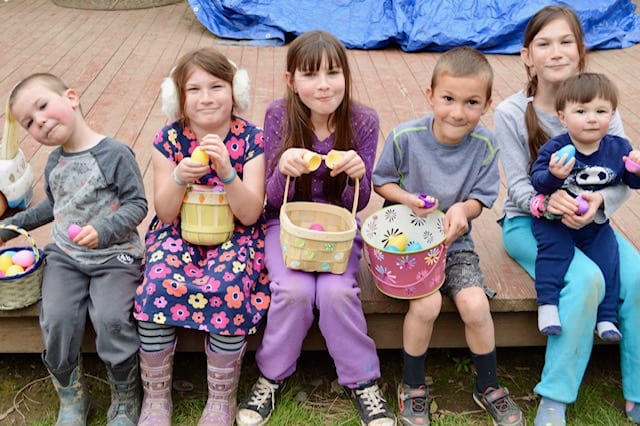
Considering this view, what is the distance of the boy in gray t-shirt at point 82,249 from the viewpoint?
7.31ft

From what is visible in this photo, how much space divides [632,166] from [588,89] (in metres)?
0.27

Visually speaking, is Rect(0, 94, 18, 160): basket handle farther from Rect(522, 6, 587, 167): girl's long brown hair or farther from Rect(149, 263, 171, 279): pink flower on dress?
Rect(522, 6, 587, 167): girl's long brown hair

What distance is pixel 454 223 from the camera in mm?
2258

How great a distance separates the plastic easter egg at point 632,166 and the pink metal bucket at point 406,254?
571 mm

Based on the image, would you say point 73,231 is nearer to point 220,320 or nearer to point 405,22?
point 220,320

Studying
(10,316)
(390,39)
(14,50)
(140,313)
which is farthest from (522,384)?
(14,50)

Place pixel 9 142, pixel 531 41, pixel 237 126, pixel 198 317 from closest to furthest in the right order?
pixel 198 317 → pixel 237 126 → pixel 531 41 → pixel 9 142

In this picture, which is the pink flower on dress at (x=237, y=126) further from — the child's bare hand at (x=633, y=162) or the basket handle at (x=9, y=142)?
the child's bare hand at (x=633, y=162)

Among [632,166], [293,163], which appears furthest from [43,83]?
[632,166]

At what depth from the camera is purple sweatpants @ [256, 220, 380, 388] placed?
89.0 inches

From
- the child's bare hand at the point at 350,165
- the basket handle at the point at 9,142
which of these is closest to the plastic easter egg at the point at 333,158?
the child's bare hand at the point at 350,165

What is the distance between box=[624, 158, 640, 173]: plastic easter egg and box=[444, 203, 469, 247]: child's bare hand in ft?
1.66

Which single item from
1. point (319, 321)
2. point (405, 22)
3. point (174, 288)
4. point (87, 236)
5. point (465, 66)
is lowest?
point (405, 22)

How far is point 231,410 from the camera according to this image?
7.75 ft
